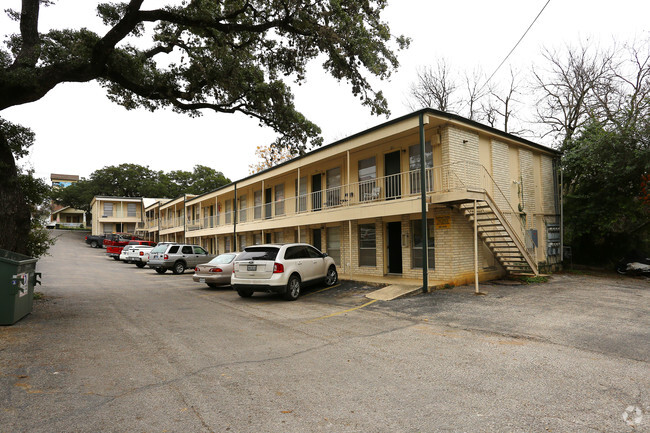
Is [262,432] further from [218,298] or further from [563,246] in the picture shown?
[563,246]

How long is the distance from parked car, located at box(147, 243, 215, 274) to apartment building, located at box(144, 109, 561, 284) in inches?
225

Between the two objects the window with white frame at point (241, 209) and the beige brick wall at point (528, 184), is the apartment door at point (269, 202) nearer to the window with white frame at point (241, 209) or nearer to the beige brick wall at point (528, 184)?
the window with white frame at point (241, 209)

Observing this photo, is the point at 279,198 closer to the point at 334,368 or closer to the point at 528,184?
the point at 528,184

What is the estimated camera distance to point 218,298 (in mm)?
11250

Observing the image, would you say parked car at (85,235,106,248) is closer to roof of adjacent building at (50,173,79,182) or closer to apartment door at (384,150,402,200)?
apartment door at (384,150,402,200)

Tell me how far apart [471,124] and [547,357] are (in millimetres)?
8996

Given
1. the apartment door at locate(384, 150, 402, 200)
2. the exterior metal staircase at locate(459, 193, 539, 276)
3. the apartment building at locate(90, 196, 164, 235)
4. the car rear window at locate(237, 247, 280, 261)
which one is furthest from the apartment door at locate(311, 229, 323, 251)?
the apartment building at locate(90, 196, 164, 235)

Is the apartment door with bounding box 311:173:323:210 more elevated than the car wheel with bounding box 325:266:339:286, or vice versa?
the apartment door with bounding box 311:173:323:210

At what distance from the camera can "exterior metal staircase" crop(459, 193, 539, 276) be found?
11.2 m

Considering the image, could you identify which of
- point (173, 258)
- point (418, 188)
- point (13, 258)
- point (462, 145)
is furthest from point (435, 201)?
point (173, 258)

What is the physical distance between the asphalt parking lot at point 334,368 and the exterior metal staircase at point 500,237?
293 cm

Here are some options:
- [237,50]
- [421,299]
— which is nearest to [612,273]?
[421,299]

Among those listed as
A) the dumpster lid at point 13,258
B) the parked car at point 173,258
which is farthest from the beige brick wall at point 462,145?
the parked car at point 173,258

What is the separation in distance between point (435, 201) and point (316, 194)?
763 centimetres
